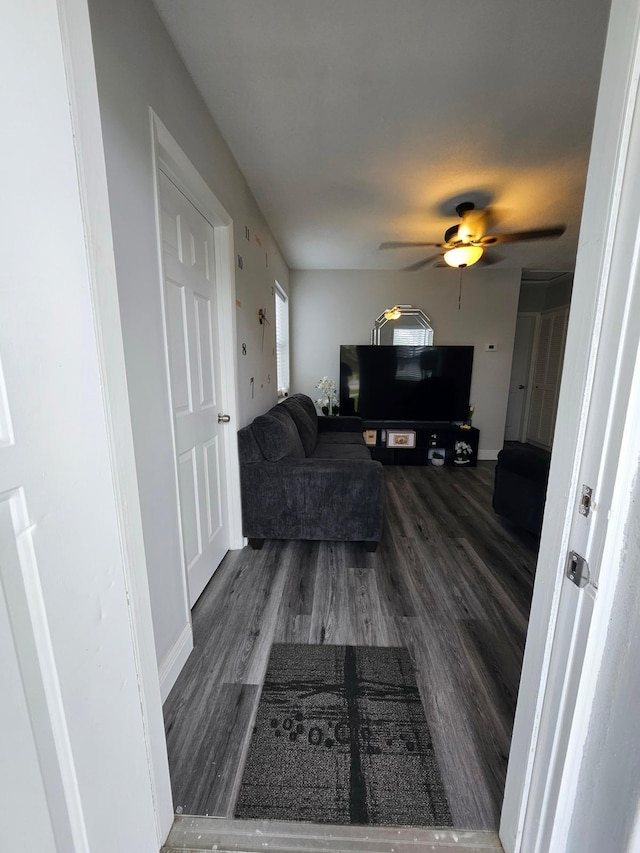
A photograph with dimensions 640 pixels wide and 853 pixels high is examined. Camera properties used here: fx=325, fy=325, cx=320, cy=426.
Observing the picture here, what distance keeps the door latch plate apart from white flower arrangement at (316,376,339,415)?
12.2ft

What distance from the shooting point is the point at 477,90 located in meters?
1.55

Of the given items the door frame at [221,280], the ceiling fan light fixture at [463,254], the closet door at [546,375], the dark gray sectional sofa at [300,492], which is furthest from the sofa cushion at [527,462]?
the closet door at [546,375]

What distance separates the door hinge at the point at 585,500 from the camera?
57 centimetres

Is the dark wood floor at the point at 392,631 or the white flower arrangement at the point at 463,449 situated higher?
the white flower arrangement at the point at 463,449

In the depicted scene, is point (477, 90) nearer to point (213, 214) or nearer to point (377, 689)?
point (213, 214)

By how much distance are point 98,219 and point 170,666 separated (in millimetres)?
1513

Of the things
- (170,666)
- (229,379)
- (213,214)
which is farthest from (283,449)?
(213,214)

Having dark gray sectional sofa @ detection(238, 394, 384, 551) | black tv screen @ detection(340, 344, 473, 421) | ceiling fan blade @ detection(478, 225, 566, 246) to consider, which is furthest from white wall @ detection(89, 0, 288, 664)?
black tv screen @ detection(340, 344, 473, 421)

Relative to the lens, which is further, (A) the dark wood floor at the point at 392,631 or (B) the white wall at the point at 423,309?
(B) the white wall at the point at 423,309

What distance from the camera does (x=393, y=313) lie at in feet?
14.2

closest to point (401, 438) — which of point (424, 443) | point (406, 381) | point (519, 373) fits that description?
point (424, 443)

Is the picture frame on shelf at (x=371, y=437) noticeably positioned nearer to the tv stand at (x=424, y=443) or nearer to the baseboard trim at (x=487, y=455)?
the tv stand at (x=424, y=443)

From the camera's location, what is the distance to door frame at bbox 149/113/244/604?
4.06 ft

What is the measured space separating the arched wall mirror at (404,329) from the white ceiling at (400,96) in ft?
5.52
